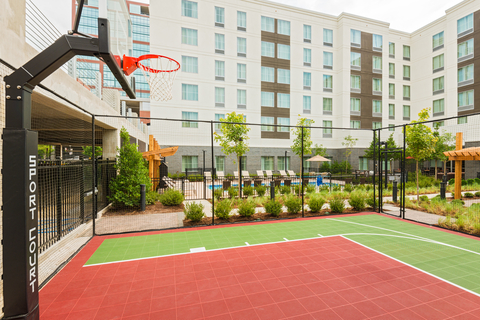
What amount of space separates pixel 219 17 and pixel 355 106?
20114mm

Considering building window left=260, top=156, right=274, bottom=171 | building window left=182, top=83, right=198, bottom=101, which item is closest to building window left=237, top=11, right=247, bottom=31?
building window left=182, top=83, right=198, bottom=101

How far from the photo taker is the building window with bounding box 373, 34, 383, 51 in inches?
1303

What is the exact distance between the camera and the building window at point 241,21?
28.7 metres

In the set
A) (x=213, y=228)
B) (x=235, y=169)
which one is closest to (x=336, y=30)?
(x=235, y=169)

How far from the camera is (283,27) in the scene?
30375 mm

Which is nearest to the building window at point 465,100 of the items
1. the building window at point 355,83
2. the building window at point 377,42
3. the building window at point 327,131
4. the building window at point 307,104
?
the building window at point 355,83

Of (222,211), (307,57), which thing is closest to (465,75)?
(307,57)

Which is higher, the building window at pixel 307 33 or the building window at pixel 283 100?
the building window at pixel 307 33

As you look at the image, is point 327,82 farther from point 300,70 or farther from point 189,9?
point 189,9

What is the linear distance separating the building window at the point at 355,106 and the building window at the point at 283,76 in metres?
9.00

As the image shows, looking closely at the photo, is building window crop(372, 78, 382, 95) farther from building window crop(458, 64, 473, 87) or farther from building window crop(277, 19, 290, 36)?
building window crop(277, 19, 290, 36)

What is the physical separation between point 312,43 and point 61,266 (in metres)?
33.8

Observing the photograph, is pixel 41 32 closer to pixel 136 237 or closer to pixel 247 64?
pixel 136 237

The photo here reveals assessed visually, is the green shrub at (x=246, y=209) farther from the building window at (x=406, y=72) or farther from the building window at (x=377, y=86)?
the building window at (x=406, y=72)
